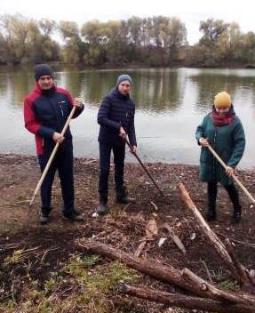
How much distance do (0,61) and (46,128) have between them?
240 feet

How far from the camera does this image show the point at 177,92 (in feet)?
104

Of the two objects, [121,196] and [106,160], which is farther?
[121,196]

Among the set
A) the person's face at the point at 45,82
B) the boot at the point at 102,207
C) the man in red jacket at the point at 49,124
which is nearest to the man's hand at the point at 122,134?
the man in red jacket at the point at 49,124

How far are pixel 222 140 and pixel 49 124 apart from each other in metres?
2.43

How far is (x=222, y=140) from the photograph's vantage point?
6184 mm

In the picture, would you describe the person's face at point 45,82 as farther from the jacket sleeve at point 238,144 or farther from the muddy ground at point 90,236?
the jacket sleeve at point 238,144

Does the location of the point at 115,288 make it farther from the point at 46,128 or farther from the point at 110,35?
the point at 110,35

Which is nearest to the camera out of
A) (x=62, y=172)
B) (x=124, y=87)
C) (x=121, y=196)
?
(x=62, y=172)

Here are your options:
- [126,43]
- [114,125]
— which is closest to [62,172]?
[114,125]

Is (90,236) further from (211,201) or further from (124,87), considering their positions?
(124,87)

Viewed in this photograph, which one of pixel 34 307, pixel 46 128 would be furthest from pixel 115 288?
pixel 46 128

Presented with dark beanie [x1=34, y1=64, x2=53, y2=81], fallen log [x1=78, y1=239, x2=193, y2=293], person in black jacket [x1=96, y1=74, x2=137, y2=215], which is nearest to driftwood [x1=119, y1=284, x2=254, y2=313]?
fallen log [x1=78, y1=239, x2=193, y2=293]

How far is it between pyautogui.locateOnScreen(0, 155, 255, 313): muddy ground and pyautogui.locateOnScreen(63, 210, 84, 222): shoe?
0.29ft

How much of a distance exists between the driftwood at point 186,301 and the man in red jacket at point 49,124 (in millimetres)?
2534
